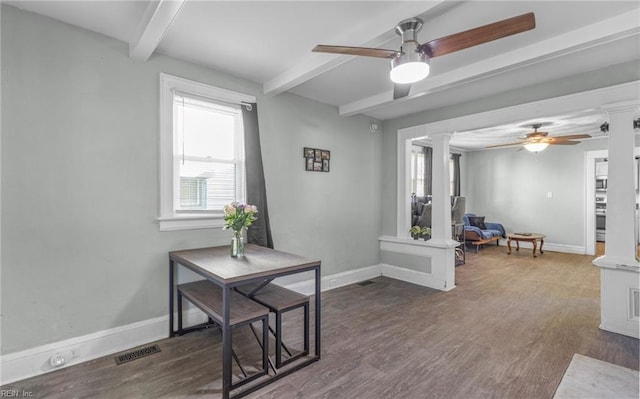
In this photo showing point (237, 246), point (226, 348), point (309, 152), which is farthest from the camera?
point (309, 152)

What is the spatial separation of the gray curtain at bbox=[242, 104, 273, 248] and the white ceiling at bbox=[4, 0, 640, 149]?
1.44 ft

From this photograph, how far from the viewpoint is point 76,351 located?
2.34 metres

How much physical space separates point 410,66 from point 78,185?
2.62 meters

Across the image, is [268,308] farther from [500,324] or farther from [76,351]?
[500,324]

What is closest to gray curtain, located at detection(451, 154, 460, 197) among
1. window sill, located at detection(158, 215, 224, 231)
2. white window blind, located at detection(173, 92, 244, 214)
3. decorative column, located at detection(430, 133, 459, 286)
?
decorative column, located at detection(430, 133, 459, 286)

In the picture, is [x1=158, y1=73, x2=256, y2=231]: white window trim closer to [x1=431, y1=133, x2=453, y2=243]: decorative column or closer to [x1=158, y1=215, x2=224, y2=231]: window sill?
[x1=158, y1=215, x2=224, y2=231]: window sill

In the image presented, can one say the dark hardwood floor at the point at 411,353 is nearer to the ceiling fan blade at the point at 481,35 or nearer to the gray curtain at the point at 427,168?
the ceiling fan blade at the point at 481,35

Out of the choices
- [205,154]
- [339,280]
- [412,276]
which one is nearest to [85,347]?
[205,154]

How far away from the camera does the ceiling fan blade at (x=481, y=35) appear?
1600 millimetres

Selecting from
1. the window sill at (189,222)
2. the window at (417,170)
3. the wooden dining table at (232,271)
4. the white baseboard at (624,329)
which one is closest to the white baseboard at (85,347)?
the wooden dining table at (232,271)

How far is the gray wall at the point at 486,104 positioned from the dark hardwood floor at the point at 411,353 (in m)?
1.59

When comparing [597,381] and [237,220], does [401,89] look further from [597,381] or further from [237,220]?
[597,381]

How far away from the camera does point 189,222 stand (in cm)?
292

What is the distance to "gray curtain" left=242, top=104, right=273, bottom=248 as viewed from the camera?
3.31 m
